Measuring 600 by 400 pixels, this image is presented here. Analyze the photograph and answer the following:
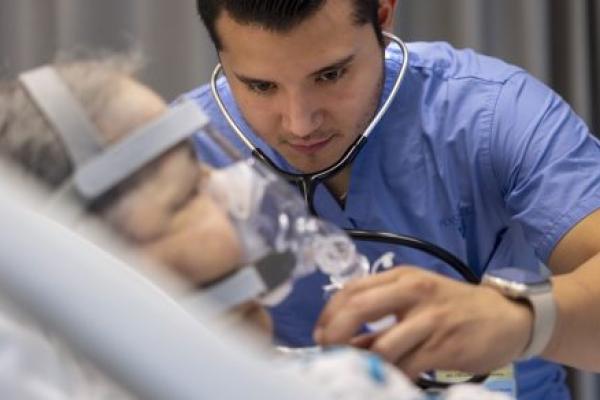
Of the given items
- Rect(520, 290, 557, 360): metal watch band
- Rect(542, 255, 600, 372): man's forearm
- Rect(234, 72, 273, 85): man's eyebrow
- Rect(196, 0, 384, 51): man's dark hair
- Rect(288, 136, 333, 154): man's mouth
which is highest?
Rect(196, 0, 384, 51): man's dark hair

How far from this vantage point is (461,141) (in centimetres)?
151

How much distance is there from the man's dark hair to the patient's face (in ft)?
1.90

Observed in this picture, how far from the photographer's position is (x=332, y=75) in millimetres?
1389

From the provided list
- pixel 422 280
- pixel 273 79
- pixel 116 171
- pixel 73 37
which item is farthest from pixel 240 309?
pixel 73 37

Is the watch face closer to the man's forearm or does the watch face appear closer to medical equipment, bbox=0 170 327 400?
the man's forearm

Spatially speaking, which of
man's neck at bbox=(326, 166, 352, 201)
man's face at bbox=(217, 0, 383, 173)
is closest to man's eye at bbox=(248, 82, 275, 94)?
man's face at bbox=(217, 0, 383, 173)

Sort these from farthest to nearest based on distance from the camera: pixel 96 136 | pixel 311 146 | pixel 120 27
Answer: pixel 120 27 < pixel 311 146 < pixel 96 136

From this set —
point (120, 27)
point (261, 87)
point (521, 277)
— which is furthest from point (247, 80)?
→ point (120, 27)

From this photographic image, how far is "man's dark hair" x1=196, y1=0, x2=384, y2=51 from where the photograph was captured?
1.31 m

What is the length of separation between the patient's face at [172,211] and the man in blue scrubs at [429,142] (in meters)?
0.49

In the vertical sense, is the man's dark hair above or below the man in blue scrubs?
above

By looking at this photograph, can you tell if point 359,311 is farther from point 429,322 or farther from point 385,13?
point 385,13

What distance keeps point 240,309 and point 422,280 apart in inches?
9.7

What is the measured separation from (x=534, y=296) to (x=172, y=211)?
1.46 feet
